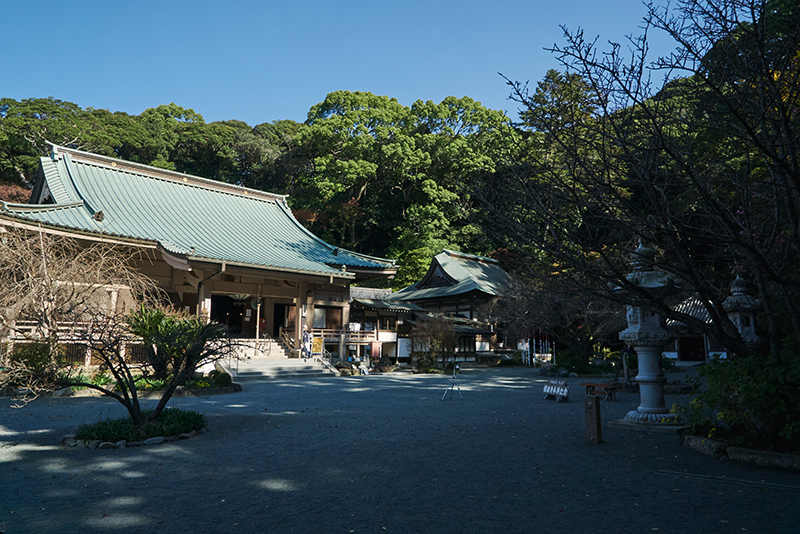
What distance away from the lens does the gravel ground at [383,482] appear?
4.08 meters

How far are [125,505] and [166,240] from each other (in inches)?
640

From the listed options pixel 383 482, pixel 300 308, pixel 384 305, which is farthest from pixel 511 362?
pixel 383 482

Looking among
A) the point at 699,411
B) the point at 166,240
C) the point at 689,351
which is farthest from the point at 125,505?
the point at 689,351

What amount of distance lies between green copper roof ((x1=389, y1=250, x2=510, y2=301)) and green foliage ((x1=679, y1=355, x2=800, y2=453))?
22.9 m

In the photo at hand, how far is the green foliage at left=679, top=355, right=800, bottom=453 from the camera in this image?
218 inches

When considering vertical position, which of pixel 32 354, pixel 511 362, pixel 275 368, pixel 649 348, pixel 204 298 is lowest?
pixel 511 362

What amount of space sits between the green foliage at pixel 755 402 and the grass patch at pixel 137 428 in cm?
745

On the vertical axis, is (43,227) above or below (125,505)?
above

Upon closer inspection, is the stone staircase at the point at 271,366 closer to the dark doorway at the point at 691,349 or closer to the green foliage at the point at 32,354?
the green foliage at the point at 32,354

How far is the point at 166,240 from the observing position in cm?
1900

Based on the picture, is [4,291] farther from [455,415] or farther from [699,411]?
[699,411]

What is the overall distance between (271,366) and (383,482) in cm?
1445

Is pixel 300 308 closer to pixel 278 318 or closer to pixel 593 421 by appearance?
pixel 278 318

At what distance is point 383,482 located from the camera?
5.20 m
